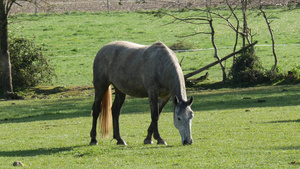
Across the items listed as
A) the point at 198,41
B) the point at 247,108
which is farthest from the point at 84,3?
the point at 247,108

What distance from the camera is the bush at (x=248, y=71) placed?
27.8 meters

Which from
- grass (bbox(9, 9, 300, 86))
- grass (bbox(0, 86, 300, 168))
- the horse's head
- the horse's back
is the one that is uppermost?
the horse's back

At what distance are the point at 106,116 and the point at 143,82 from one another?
182 centimetres

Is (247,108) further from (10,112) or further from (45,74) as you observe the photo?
(45,74)

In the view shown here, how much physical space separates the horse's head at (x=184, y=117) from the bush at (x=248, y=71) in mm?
17434

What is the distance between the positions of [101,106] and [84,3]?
48979 millimetres

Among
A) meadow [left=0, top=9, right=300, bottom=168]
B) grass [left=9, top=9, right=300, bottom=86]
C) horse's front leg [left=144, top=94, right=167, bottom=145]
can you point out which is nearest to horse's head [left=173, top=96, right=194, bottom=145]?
meadow [left=0, top=9, right=300, bottom=168]

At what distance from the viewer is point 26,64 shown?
30969 millimetres

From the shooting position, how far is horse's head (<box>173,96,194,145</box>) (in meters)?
10.8

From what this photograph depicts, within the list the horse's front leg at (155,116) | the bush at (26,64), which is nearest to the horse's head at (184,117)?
the horse's front leg at (155,116)

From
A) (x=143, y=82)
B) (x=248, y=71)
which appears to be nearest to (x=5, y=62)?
(x=248, y=71)

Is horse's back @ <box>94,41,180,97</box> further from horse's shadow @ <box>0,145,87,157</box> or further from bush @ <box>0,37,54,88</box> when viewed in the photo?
bush @ <box>0,37,54,88</box>

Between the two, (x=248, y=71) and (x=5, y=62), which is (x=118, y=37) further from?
(x=248, y=71)

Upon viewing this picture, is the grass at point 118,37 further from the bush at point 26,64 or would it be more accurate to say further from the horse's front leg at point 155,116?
the horse's front leg at point 155,116
